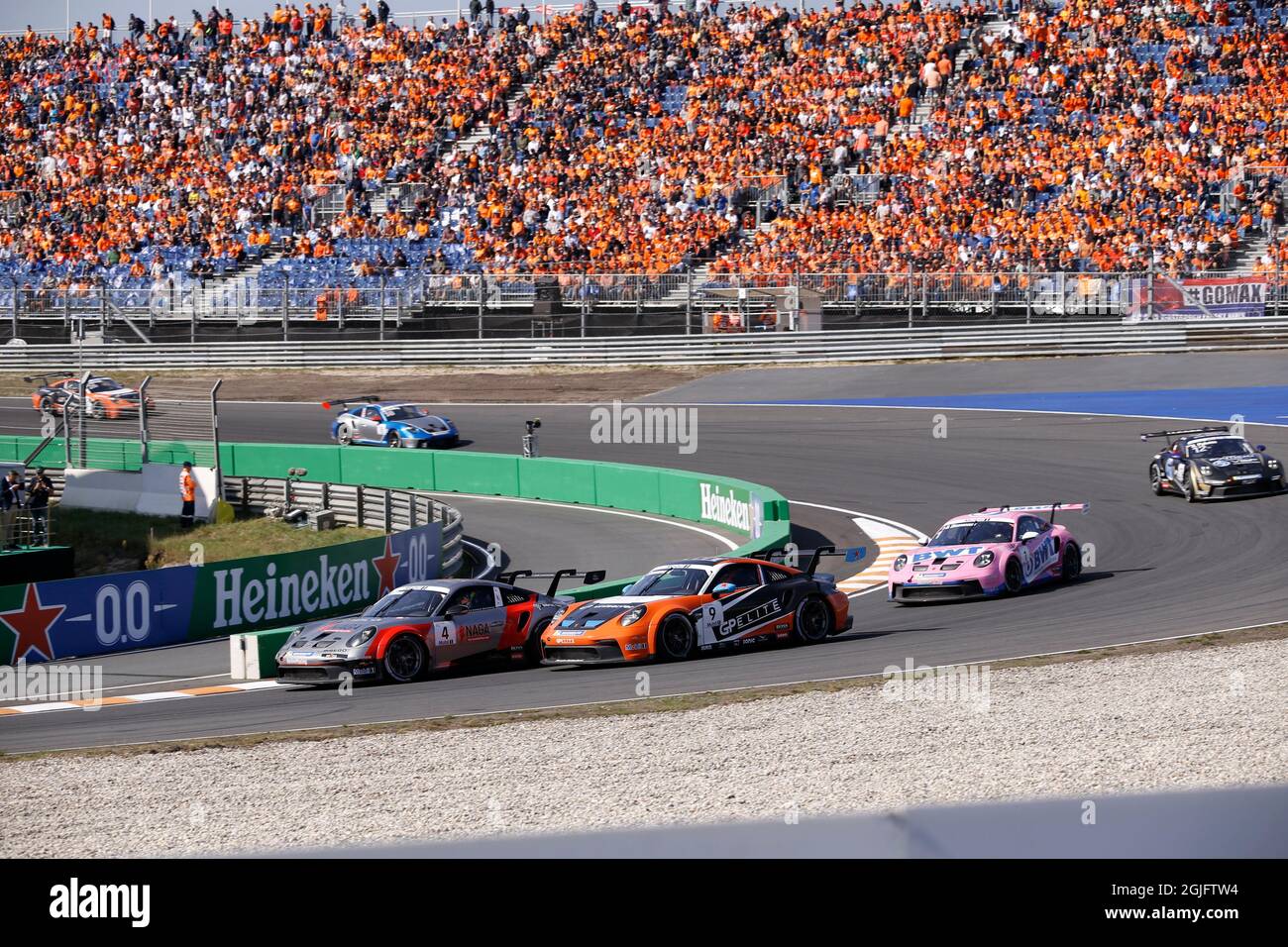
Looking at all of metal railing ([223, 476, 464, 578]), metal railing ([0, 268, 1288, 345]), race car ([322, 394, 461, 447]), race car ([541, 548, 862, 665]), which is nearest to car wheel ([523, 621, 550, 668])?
race car ([541, 548, 862, 665])

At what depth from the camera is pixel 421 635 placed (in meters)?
16.6

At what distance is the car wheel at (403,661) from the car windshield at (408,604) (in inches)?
13.8

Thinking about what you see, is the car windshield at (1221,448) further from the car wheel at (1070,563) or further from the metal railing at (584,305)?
the metal railing at (584,305)

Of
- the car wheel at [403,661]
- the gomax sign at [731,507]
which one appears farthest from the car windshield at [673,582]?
the gomax sign at [731,507]

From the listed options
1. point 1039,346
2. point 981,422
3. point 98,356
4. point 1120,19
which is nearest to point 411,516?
point 981,422

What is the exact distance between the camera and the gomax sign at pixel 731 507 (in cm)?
2573

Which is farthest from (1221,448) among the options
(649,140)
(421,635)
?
(649,140)

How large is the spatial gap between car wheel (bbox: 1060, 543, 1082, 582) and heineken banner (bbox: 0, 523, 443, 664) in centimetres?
943

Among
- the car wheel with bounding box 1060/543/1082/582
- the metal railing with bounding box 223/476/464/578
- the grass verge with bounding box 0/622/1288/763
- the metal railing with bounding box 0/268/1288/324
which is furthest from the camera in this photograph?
the metal railing with bounding box 0/268/1288/324

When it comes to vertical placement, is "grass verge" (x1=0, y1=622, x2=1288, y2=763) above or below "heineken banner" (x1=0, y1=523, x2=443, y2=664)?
above

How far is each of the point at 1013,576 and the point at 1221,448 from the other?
25.1ft

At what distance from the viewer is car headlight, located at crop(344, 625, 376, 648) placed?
16375 mm

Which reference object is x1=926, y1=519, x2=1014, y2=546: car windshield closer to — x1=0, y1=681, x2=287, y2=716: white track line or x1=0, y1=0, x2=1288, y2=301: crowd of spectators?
x1=0, y1=681, x2=287, y2=716: white track line

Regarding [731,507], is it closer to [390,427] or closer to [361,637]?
[390,427]
